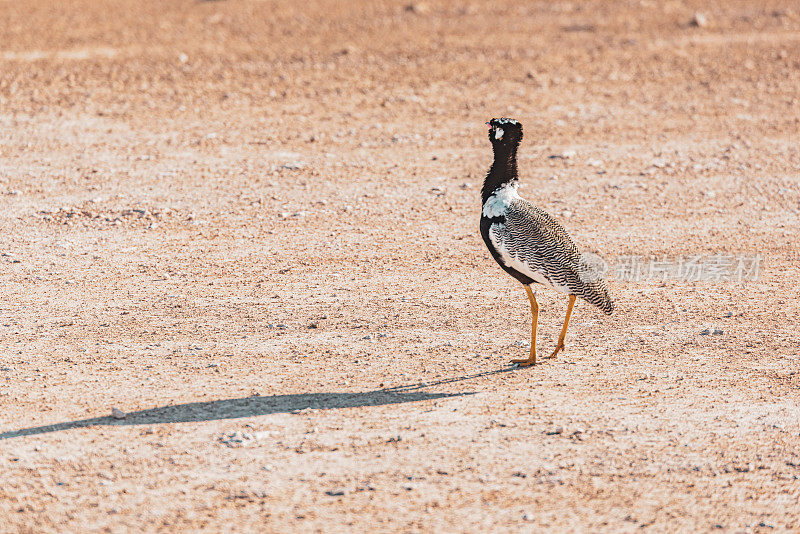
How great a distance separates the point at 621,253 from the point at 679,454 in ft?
13.0

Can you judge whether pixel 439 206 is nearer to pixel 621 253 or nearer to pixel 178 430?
pixel 621 253

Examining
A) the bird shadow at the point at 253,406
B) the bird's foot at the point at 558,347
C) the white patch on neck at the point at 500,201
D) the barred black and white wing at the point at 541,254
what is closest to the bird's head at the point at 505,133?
the white patch on neck at the point at 500,201

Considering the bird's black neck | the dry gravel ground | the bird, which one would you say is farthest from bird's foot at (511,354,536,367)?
the bird's black neck

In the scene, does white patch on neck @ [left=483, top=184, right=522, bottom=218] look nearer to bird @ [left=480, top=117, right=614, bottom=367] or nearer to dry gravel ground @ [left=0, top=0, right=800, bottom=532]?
bird @ [left=480, top=117, right=614, bottom=367]

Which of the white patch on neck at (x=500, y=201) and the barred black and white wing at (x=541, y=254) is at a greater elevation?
the white patch on neck at (x=500, y=201)

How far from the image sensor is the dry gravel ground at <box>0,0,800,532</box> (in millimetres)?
6297

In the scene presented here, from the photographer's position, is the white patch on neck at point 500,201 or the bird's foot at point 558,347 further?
the bird's foot at point 558,347

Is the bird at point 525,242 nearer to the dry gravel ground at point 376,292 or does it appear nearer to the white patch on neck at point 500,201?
the white patch on neck at point 500,201

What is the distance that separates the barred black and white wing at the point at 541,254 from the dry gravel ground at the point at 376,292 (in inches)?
24.9

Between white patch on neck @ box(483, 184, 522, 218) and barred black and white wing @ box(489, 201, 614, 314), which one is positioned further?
white patch on neck @ box(483, 184, 522, 218)

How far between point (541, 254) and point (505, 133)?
974 mm

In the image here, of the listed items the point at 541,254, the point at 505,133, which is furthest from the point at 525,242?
the point at 505,133

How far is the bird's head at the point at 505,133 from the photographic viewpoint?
310 inches

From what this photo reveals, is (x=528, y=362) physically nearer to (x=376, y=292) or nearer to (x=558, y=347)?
(x=558, y=347)
